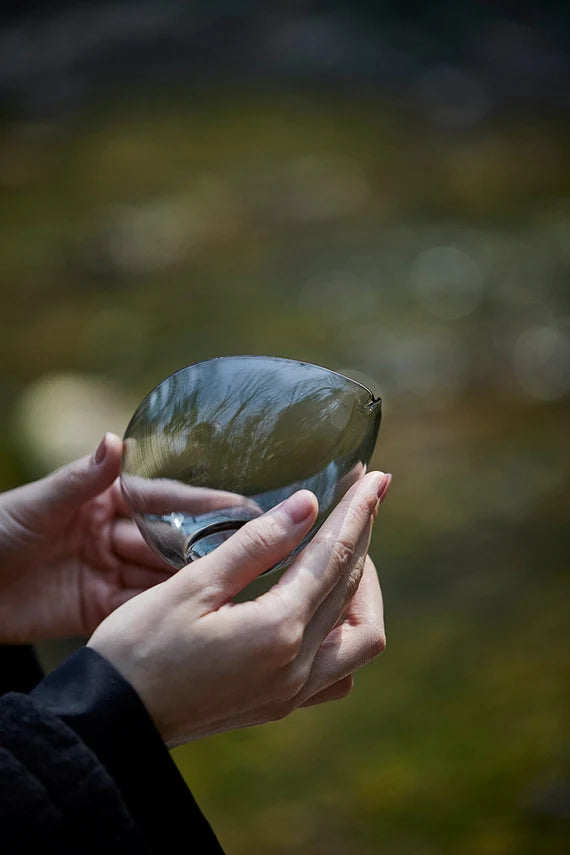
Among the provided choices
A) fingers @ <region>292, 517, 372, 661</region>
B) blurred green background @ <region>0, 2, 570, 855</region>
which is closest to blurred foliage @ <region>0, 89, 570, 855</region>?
blurred green background @ <region>0, 2, 570, 855</region>

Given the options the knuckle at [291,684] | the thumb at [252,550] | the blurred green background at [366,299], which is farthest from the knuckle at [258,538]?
the blurred green background at [366,299]

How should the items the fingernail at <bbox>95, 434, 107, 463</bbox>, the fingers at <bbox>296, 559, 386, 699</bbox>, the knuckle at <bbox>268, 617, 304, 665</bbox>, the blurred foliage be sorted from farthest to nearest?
the blurred foliage, the fingernail at <bbox>95, 434, 107, 463</bbox>, the fingers at <bbox>296, 559, 386, 699</bbox>, the knuckle at <bbox>268, 617, 304, 665</bbox>

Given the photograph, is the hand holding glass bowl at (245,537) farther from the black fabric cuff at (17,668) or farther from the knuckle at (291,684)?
the black fabric cuff at (17,668)

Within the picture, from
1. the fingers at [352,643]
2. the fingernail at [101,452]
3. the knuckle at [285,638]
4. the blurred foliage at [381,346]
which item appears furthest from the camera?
the blurred foliage at [381,346]

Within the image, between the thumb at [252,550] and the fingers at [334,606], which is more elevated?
the thumb at [252,550]

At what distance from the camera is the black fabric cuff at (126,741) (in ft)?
2.34

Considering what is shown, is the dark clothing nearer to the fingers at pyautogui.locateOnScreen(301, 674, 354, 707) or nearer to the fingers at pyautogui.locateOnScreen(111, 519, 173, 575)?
the fingers at pyautogui.locateOnScreen(301, 674, 354, 707)

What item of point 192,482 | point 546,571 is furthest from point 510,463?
point 192,482

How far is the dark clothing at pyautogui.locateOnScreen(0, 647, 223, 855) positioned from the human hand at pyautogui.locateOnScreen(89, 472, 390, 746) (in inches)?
0.9

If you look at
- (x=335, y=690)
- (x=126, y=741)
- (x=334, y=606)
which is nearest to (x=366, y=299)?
(x=335, y=690)

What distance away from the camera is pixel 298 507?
82 cm

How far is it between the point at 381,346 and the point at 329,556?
2.43 metres

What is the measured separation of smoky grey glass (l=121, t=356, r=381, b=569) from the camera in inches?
34.1

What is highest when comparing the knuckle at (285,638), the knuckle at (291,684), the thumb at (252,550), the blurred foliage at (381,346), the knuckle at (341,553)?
the thumb at (252,550)
